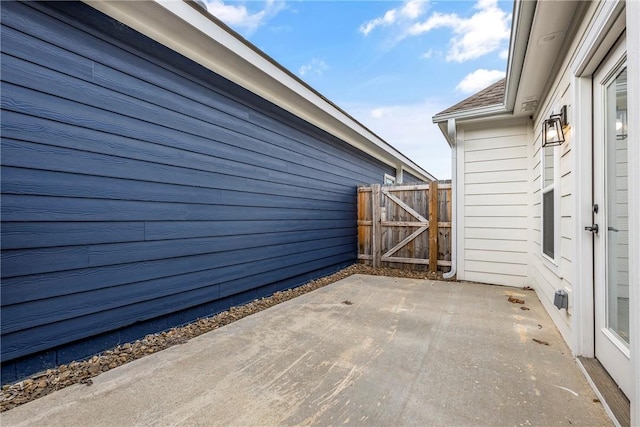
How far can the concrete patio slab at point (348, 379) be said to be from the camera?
1.46 meters

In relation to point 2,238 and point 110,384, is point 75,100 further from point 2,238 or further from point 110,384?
point 110,384

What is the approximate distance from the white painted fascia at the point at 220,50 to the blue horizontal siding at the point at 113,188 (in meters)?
0.10

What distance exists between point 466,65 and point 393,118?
136 inches

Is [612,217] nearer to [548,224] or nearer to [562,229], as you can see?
[562,229]

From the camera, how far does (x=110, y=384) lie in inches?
69.2

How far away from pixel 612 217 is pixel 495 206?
273 centimetres

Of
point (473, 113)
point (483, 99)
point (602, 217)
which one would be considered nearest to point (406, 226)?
point (473, 113)

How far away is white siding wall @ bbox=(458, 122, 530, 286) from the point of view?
418 cm

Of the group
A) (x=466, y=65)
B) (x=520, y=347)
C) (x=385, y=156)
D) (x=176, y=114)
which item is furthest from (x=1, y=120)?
(x=466, y=65)

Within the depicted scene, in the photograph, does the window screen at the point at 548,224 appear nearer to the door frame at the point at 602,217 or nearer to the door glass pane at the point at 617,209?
the door frame at the point at 602,217

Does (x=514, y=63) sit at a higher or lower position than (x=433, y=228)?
higher

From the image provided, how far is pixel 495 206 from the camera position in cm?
434

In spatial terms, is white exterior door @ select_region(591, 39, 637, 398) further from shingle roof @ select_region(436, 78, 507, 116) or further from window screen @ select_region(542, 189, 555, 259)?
shingle roof @ select_region(436, 78, 507, 116)

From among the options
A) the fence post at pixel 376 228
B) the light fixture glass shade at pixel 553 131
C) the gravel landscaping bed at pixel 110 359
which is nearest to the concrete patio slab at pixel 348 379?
the gravel landscaping bed at pixel 110 359
